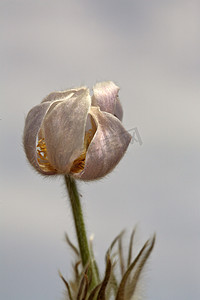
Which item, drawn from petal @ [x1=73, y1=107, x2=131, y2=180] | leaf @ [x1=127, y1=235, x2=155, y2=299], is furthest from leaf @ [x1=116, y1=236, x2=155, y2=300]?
petal @ [x1=73, y1=107, x2=131, y2=180]

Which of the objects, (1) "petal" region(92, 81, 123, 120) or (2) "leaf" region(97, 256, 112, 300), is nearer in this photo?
(2) "leaf" region(97, 256, 112, 300)

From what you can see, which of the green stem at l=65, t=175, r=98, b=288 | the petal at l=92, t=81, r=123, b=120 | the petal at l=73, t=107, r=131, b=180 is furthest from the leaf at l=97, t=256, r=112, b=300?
the petal at l=92, t=81, r=123, b=120

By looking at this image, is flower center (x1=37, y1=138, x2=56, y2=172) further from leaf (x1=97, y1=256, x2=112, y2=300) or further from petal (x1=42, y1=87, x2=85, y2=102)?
leaf (x1=97, y1=256, x2=112, y2=300)

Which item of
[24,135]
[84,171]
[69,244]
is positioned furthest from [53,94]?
[69,244]

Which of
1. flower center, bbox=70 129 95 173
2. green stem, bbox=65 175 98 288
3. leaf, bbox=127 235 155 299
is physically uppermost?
flower center, bbox=70 129 95 173

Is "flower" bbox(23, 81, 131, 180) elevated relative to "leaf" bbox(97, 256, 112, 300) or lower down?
elevated

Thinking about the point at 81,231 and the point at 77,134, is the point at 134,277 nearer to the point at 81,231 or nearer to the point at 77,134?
the point at 81,231
